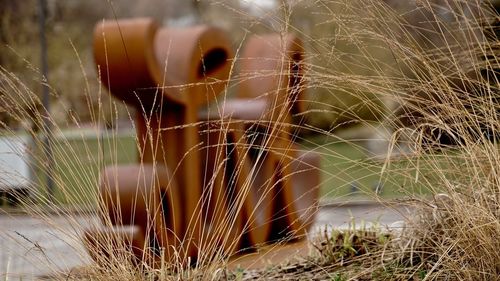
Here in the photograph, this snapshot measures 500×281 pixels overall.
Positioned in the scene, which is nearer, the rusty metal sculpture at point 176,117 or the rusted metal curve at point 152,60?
the rusty metal sculpture at point 176,117

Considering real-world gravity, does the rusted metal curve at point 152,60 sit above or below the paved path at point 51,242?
above

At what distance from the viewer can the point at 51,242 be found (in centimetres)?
700

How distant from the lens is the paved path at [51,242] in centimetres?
310

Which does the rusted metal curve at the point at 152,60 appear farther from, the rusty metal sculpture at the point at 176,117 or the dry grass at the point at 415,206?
the dry grass at the point at 415,206

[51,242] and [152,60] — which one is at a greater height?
[152,60]

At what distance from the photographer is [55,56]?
20234 mm

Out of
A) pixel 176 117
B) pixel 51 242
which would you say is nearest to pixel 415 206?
pixel 176 117

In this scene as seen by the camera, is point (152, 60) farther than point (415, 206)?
Yes

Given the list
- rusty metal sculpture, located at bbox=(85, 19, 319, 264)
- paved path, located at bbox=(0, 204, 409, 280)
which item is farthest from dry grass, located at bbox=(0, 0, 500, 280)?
rusty metal sculpture, located at bbox=(85, 19, 319, 264)

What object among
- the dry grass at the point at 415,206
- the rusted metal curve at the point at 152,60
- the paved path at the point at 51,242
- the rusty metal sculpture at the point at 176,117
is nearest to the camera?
the dry grass at the point at 415,206

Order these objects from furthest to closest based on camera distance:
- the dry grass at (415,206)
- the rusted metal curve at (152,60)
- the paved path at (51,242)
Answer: the rusted metal curve at (152,60) < the paved path at (51,242) < the dry grass at (415,206)

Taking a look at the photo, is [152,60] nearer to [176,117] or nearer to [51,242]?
[176,117]

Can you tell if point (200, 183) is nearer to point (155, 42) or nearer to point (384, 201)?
point (155, 42)

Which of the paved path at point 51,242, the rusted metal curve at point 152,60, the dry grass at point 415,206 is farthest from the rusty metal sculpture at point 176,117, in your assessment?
the dry grass at point 415,206
